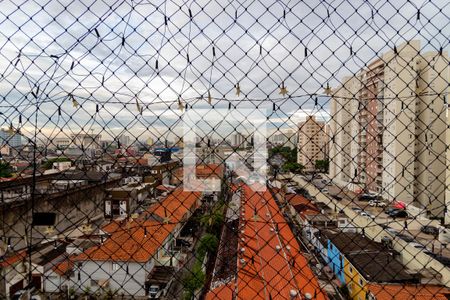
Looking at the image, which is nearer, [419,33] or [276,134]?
[419,33]

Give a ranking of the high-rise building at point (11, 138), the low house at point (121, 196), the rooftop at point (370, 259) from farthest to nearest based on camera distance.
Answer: the rooftop at point (370, 259) < the low house at point (121, 196) < the high-rise building at point (11, 138)

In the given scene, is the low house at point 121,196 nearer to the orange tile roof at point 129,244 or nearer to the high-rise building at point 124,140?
the orange tile roof at point 129,244

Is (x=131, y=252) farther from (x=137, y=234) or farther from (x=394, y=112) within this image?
(x=394, y=112)

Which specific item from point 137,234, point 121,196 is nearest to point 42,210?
point 121,196

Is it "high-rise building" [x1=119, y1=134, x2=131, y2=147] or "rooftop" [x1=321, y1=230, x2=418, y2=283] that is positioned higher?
"high-rise building" [x1=119, y1=134, x2=131, y2=147]

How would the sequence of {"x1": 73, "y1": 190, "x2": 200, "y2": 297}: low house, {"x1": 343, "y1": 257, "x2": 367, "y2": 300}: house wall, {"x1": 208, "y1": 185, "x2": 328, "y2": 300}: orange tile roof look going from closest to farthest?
{"x1": 73, "y1": 190, "x2": 200, "y2": 297}: low house → {"x1": 208, "y1": 185, "x2": 328, "y2": 300}: orange tile roof → {"x1": 343, "y1": 257, "x2": 367, "y2": 300}: house wall

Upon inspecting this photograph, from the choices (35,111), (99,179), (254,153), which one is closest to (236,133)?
(254,153)

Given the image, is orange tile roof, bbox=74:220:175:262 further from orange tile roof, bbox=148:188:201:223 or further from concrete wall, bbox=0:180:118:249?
concrete wall, bbox=0:180:118:249

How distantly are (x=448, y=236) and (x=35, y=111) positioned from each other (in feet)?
26.8

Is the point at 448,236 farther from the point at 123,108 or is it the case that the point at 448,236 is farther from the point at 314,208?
the point at 123,108

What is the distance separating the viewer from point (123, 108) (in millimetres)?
1169

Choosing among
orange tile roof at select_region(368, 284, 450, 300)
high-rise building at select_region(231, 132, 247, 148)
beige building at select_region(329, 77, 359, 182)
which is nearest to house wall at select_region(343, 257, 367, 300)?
orange tile roof at select_region(368, 284, 450, 300)

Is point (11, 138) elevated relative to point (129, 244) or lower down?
elevated

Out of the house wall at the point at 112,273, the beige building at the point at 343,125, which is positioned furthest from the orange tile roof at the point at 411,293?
the house wall at the point at 112,273
